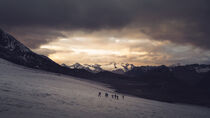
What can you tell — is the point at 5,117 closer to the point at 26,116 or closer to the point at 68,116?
the point at 26,116

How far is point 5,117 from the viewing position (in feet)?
84.9

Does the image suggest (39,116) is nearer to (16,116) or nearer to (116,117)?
(16,116)

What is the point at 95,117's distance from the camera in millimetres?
38719

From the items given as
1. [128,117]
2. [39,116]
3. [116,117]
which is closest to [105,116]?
[116,117]

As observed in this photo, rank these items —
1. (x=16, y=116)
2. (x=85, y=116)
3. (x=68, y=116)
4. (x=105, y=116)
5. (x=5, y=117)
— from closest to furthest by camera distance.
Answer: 1. (x=5, y=117)
2. (x=16, y=116)
3. (x=68, y=116)
4. (x=85, y=116)
5. (x=105, y=116)

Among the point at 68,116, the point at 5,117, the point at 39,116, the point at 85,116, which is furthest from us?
the point at 85,116

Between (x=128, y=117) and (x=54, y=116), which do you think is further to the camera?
(x=128, y=117)

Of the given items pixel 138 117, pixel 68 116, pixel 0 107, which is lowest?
pixel 138 117

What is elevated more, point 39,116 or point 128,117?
point 39,116

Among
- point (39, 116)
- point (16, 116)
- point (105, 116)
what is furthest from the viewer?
point (105, 116)

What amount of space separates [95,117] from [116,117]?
23.3 ft

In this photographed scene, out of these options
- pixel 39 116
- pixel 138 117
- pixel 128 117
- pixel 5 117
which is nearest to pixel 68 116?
pixel 39 116

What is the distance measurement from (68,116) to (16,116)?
34.4 ft

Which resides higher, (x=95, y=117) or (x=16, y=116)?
(x=16, y=116)
